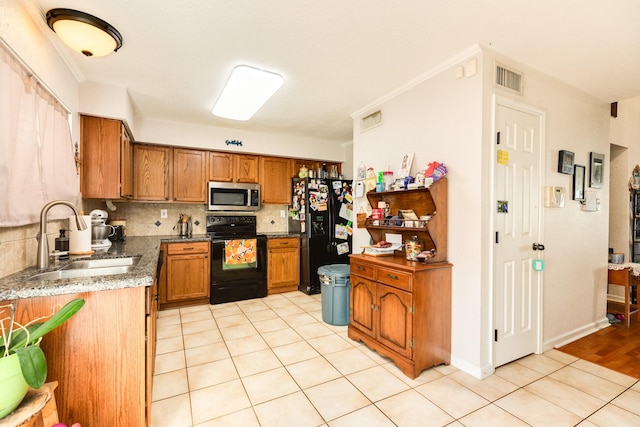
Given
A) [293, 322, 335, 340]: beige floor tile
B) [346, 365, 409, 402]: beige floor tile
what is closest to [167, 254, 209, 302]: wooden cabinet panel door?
[293, 322, 335, 340]: beige floor tile

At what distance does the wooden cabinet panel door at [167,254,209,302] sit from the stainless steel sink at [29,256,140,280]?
4.86ft

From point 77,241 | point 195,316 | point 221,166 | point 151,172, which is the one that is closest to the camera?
point 77,241

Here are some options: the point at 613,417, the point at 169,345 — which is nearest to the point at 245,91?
the point at 169,345

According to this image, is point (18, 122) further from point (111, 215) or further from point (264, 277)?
point (264, 277)

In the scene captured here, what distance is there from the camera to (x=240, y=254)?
4070 millimetres

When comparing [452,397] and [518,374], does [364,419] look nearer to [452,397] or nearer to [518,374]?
[452,397]

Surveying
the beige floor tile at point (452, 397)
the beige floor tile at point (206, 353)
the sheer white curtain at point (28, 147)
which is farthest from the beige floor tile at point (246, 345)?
the sheer white curtain at point (28, 147)

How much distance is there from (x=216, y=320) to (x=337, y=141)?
11.3ft

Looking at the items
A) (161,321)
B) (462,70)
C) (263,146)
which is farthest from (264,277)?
(462,70)

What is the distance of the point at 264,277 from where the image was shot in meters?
4.30

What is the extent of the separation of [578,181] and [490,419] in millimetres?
2478

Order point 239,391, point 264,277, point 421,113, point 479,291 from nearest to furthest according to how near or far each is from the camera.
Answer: point 239,391, point 479,291, point 421,113, point 264,277

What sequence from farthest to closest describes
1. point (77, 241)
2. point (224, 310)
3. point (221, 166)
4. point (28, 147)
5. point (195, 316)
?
point (221, 166)
point (224, 310)
point (195, 316)
point (77, 241)
point (28, 147)

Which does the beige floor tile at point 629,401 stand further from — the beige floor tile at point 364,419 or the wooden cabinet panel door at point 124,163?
the wooden cabinet panel door at point 124,163
